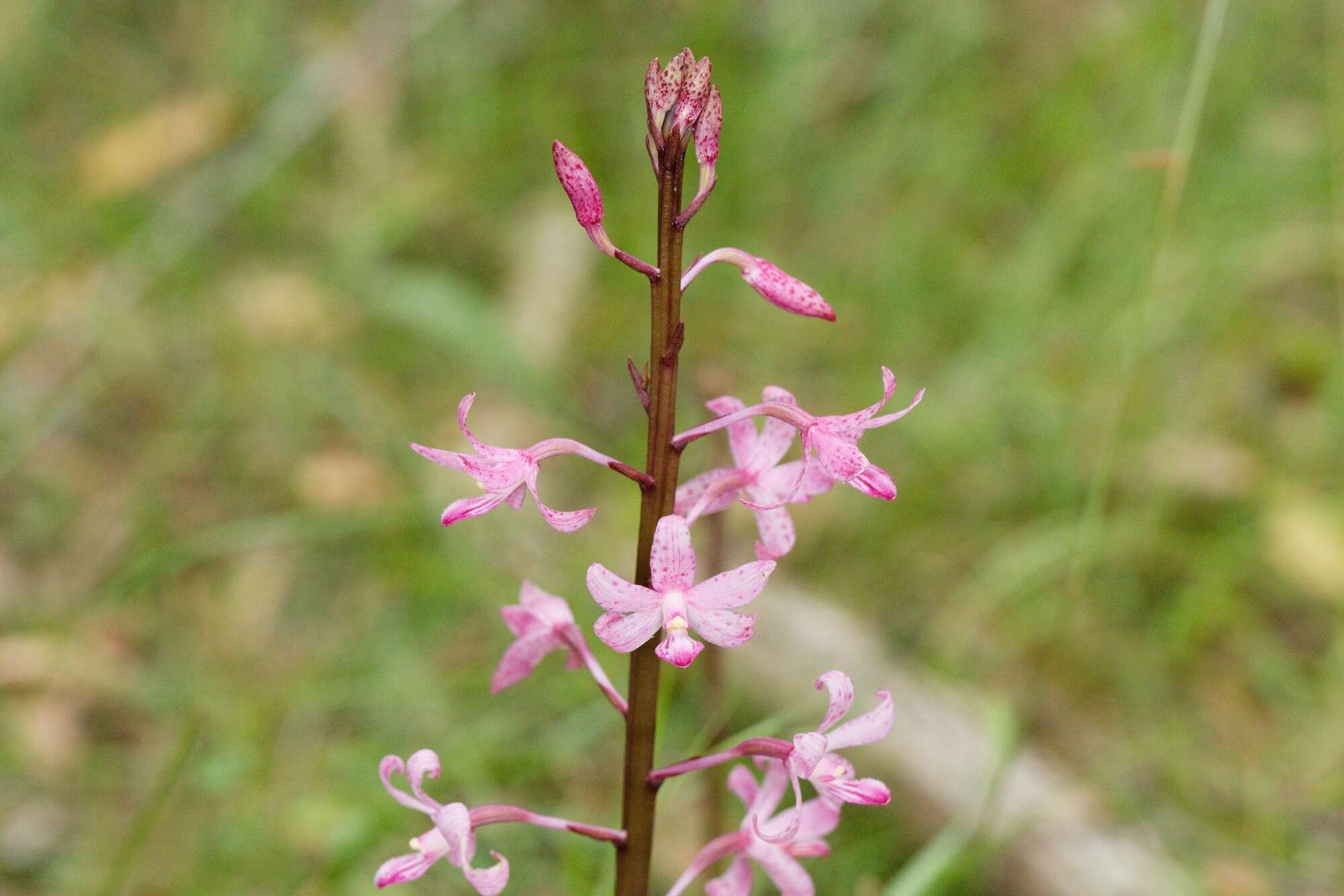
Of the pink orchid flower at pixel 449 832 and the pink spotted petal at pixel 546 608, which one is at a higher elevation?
the pink spotted petal at pixel 546 608

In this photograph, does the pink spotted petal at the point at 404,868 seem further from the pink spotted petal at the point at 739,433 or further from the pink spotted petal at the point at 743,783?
the pink spotted petal at the point at 739,433

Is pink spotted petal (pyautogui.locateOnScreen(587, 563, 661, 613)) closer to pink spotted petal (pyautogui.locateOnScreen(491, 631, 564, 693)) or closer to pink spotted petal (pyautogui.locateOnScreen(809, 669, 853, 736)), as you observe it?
pink spotted petal (pyautogui.locateOnScreen(809, 669, 853, 736))

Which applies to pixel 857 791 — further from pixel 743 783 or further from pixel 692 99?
pixel 692 99

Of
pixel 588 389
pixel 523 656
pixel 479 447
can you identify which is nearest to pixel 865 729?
pixel 523 656

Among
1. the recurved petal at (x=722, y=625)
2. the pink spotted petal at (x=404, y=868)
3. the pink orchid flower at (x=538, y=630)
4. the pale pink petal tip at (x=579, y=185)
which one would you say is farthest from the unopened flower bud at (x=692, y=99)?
the pink spotted petal at (x=404, y=868)

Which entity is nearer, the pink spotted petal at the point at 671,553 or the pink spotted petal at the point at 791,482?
the pink spotted petal at the point at 671,553

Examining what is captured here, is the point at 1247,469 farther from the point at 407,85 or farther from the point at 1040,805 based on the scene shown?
the point at 407,85
